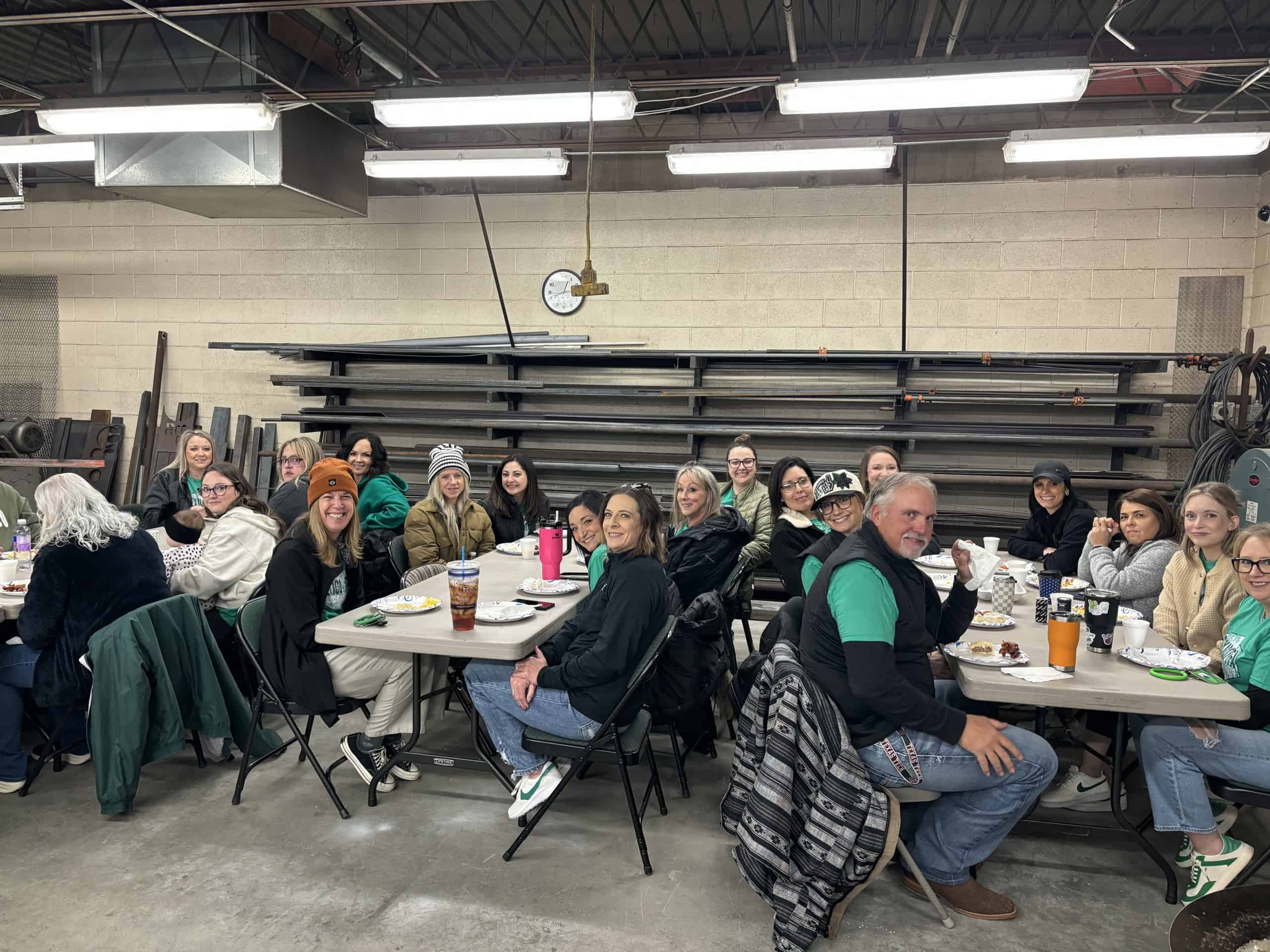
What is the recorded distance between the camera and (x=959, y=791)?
2.60m

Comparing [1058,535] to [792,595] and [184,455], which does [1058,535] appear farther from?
[184,455]

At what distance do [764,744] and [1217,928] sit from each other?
122 centimetres

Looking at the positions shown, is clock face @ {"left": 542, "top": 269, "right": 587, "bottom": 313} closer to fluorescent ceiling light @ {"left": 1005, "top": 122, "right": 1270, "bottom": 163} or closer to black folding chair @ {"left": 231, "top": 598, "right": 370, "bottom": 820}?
fluorescent ceiling light @ {"left": 1005, "top": 122, "right": 1270, "bottom": 163}

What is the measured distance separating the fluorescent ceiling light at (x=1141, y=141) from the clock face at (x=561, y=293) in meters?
3.37

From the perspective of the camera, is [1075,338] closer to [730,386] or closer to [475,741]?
[730,386]

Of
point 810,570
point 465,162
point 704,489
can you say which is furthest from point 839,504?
point 465,162

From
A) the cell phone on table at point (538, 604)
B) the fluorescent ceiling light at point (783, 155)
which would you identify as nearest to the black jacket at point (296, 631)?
the cell phone on table at point (538, 604)

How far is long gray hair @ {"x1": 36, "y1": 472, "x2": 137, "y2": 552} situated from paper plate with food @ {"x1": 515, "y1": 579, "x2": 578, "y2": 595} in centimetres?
152

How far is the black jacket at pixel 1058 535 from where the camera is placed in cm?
455

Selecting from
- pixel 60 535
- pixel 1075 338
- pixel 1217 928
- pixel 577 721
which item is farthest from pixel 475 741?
pixel 1075 338

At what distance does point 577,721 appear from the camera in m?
2.90

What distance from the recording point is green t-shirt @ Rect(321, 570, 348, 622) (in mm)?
3434

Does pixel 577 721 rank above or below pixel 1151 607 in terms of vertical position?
below

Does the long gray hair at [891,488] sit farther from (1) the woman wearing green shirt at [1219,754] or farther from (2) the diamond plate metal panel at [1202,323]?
(2) the diamond plate metal panel at [1202,323]
